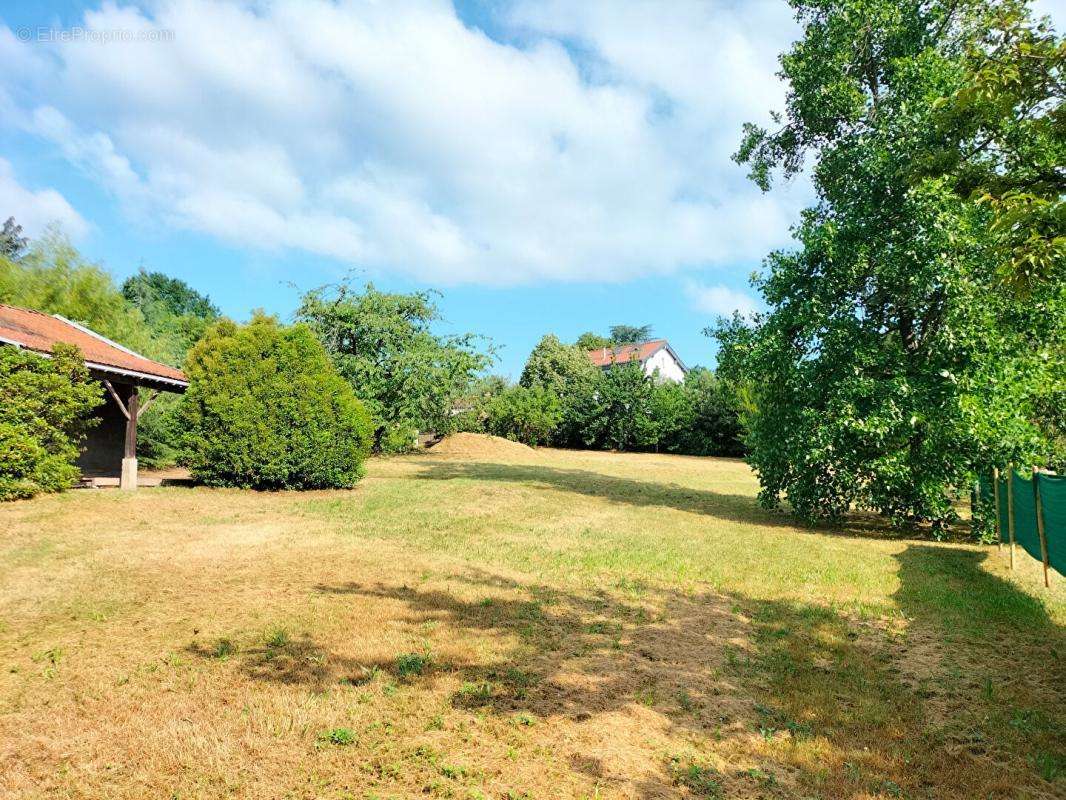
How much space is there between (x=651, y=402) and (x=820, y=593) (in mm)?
38017

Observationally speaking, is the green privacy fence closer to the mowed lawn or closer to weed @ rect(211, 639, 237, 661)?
the mowed lawn

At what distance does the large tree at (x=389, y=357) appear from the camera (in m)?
28.8

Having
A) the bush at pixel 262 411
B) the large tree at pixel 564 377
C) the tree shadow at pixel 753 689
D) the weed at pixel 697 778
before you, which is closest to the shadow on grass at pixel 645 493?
the bush at pixel 262 411

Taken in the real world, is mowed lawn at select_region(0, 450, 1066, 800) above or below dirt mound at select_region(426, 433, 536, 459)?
below

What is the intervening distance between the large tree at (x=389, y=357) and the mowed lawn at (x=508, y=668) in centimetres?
1754

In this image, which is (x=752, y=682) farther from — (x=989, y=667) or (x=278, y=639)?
(x=278, y=639)

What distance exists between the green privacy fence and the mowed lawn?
66cm

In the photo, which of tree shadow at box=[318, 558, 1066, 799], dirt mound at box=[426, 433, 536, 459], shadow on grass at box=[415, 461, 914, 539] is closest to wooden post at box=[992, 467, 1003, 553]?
shadow on grass at box=[415, 461, 914, 539]

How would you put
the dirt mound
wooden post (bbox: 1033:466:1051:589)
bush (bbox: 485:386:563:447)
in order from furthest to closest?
bush (bbox: 485:386:563:447), the dirt mound, wooden post (bbox: 1033:466:1051:589)

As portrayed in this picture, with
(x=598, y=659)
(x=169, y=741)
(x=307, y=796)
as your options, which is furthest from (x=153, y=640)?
(x=598, y=659)

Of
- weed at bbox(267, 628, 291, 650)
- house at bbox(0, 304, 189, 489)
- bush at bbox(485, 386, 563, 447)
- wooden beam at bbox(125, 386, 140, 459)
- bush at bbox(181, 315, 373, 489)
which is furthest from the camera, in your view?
bush at bbox(485, 386, 563, 447)

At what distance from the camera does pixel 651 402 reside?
46.3 m

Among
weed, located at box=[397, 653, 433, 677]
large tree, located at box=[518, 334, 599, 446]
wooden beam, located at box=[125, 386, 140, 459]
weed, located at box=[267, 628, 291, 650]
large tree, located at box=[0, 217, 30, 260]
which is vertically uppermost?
large tree, located at box=[0, 217, 30, 260]

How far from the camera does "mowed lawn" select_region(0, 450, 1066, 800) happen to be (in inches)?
160
